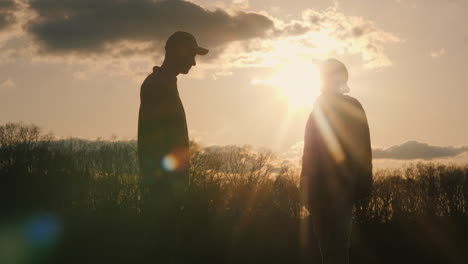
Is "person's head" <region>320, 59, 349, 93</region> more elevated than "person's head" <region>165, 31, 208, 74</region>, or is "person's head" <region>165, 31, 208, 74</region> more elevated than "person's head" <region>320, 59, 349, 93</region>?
"person's head" <region>165, 31, 208, 74</region>

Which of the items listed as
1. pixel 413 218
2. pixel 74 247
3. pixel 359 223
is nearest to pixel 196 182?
pixel 74 247

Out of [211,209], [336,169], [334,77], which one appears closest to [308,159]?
[336,169]

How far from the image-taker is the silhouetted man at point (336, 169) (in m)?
5.59

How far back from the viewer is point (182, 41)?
6250mm

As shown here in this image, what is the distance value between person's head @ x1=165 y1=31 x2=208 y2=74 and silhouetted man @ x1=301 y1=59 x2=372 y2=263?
5.17 feet

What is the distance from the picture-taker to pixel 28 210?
45.3m

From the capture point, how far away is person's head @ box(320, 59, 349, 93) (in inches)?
231

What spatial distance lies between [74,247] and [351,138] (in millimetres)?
27061

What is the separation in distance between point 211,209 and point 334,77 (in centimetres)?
3968

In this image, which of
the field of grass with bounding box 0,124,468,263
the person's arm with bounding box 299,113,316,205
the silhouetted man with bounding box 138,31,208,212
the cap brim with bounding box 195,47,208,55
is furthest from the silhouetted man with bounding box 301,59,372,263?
the field of grass with bounding box 0,124,468,263

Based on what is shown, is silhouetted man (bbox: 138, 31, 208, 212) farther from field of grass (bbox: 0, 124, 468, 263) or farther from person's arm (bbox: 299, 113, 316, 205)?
field of grass (bbox: 0, 124, 468, 263)

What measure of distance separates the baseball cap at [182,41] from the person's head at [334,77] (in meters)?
1.47

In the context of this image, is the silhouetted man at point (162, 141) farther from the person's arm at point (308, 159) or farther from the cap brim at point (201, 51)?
the person's arm at point (308, 159)

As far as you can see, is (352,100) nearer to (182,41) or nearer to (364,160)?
(364,160)
